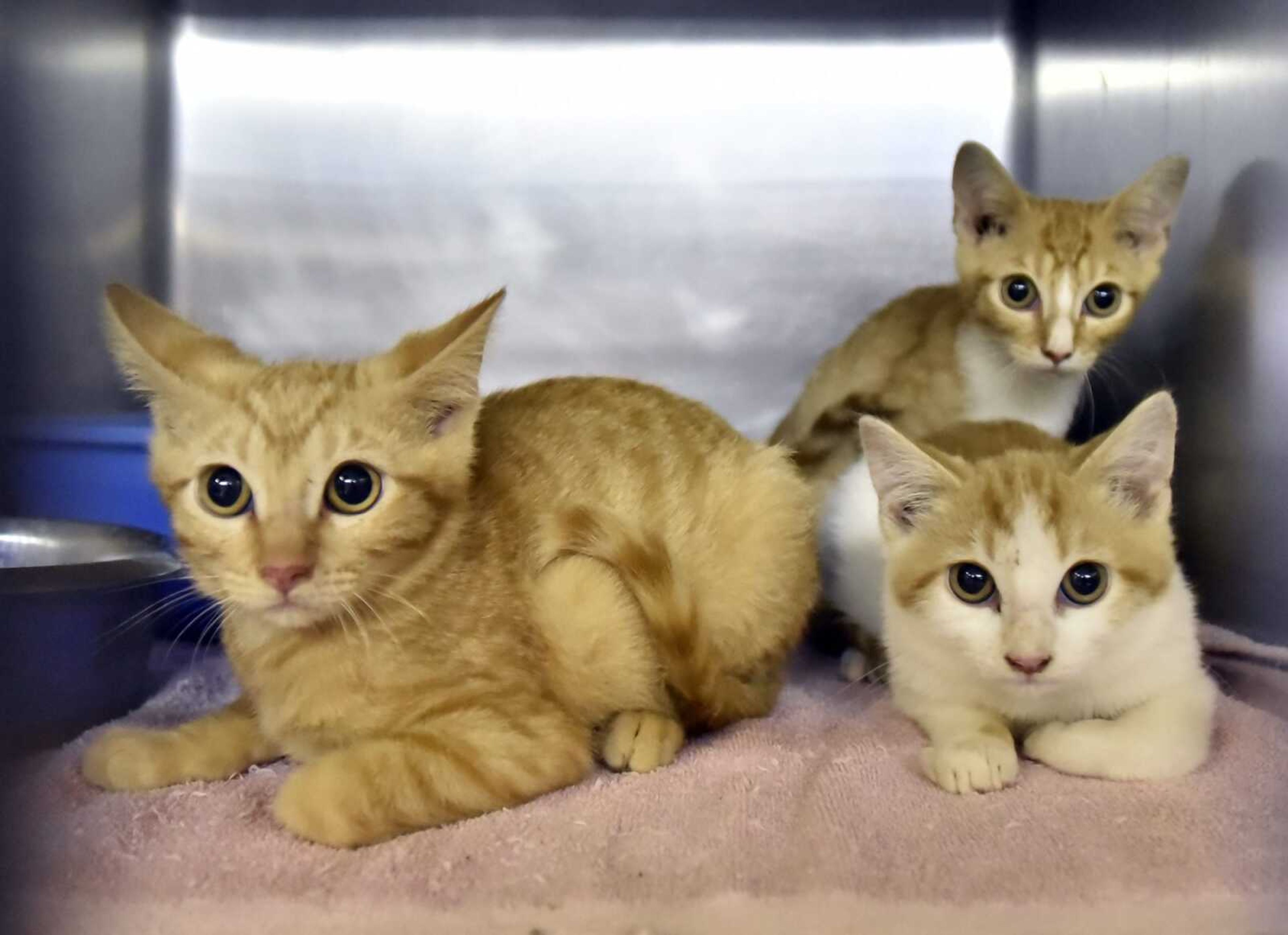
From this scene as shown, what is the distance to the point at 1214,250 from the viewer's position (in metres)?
1.58

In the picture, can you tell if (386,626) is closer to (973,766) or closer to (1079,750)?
(973,766)

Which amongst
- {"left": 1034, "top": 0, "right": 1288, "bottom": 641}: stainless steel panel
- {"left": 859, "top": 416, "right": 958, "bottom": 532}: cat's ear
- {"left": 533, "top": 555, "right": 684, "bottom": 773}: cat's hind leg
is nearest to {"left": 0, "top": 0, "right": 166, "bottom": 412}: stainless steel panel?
{"left": 533, "top": 555, "right": 684, "bottom": 773}: cat's hind leg

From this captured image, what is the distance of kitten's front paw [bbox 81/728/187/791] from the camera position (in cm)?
116

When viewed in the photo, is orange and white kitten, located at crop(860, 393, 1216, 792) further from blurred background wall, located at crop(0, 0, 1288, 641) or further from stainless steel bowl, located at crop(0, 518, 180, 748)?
stainless steel bowl, located at crop(0, 518, 180, 748)

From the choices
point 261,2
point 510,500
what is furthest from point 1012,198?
point 261,2

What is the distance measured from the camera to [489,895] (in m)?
0.91

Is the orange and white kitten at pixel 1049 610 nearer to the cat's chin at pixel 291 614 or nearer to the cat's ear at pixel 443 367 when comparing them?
the cat's ear at pixel 443 367

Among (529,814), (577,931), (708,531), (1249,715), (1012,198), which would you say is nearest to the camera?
(577,931)

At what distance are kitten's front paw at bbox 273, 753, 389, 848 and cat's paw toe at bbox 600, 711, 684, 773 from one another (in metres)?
0.28

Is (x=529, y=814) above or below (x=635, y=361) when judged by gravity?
below

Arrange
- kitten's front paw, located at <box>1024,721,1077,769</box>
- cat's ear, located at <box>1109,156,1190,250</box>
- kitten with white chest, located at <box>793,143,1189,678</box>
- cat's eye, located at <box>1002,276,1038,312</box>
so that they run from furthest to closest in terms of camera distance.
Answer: cat's eye, located at <box>1002,276,1038,312</box> < kitten with white chest, located at <box>793,143,1189,678</box> < cat's ear, located at <box>1109,156,1190,250</box> < kitten's front paw, located at <box>1024,721,1077,769</box>

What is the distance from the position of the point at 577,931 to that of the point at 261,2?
5.76 feet

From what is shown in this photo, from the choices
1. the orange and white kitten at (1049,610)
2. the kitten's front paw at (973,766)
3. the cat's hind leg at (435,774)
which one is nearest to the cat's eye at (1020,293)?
the orange and white kitten at (1049,610)

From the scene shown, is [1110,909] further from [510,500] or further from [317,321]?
[317,321]
